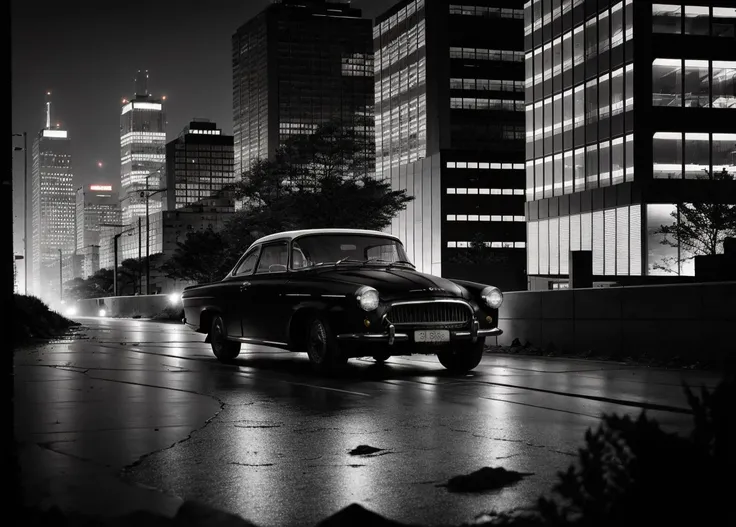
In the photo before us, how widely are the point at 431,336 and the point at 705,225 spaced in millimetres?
41170

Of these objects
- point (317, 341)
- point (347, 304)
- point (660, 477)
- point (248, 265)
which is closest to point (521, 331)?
point (248, 265)

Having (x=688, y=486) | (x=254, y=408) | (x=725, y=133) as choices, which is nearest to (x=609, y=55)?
(x=725, y=133)

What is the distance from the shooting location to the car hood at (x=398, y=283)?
11.0m

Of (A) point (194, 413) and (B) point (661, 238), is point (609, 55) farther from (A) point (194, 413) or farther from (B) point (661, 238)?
(A) point (194, 413)

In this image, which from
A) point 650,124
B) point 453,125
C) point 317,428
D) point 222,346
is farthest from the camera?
point 453,125

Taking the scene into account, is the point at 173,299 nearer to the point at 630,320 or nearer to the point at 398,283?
the point at 630,320

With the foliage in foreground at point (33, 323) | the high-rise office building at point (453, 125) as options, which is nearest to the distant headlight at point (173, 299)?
the foliage in foreground at point (33, 323)

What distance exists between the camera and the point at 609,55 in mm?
59000

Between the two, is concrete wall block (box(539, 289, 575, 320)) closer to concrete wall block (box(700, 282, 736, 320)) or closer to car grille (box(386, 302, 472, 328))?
concrete wall block (box(700, 282, 736, 320))

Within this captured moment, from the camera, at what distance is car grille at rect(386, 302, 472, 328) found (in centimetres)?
1092

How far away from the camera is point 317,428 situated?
275 inches

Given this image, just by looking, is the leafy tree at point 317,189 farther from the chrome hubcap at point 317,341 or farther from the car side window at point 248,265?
the chrome hubcap at point 317,341

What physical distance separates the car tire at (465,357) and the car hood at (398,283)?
662mm

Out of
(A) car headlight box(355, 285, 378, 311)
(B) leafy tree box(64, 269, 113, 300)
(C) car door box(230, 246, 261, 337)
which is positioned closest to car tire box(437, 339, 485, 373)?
(A) car headlight box(355, 285, 378, 311)
